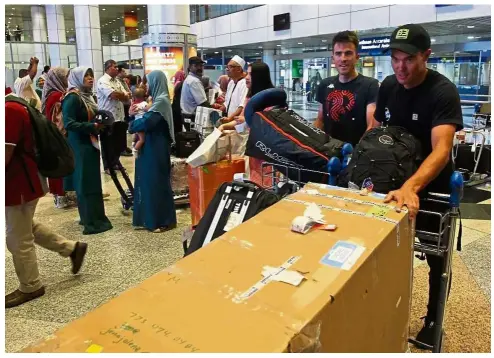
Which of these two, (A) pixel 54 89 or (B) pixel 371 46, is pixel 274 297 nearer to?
(A) pixel 54 89

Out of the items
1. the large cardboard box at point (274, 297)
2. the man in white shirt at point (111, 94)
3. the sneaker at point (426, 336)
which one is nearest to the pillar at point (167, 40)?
the man in white shirt at point (111, 94)

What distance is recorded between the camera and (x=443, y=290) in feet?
6.38

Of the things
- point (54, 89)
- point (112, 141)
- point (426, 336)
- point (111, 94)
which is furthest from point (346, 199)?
point (111, 94)

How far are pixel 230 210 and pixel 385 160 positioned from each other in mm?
647

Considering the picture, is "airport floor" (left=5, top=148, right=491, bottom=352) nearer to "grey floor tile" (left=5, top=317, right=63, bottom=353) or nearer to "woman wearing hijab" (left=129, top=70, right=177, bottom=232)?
"grey floor tile" (left=5, top=317, right=63, bottom=353)

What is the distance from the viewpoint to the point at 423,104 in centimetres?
199

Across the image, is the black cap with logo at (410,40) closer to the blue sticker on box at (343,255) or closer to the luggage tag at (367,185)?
the luggage tag at (367,185)

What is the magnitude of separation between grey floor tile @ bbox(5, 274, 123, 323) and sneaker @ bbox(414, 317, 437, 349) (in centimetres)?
194

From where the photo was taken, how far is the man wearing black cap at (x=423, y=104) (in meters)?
1.85

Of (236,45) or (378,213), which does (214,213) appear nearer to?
(378,213)

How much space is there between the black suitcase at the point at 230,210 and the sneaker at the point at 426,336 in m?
1.19

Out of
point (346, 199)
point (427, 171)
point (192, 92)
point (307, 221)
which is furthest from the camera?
point (192, 92)

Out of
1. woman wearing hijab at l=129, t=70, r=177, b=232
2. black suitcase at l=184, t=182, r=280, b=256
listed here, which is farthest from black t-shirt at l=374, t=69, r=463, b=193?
woman wearing hijab at l=129, t=70, r=177, b=232

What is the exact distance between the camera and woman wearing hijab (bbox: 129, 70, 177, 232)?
4031mm
